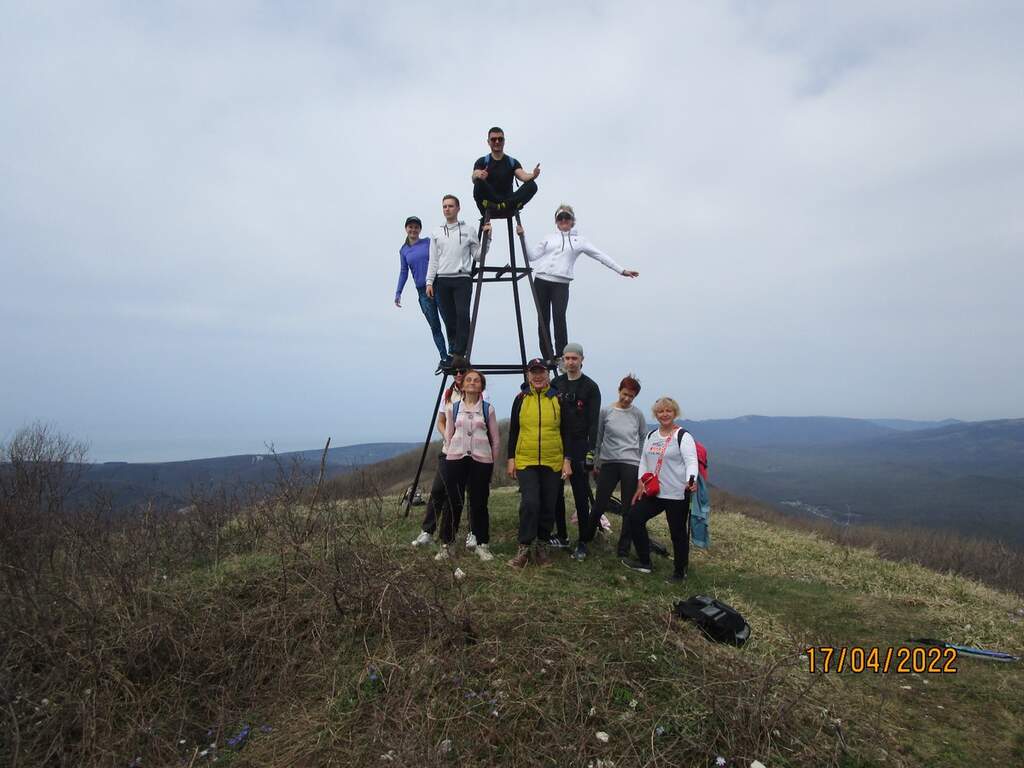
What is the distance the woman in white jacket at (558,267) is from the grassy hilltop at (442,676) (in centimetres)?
312

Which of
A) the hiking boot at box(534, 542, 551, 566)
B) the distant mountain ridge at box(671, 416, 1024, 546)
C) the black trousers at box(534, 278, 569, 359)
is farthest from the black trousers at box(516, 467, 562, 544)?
the distant mountain ridge at box(671, 416, 1024, 546)

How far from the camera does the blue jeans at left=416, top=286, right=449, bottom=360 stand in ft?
25.5

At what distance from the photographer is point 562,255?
7.22 metres

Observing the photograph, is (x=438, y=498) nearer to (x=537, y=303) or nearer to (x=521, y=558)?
(x=521, y=558)

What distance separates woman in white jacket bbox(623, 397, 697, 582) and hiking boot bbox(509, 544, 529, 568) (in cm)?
126

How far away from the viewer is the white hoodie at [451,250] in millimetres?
7195

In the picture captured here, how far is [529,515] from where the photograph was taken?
5832 millimetres

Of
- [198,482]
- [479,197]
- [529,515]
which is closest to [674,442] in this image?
[529,515]

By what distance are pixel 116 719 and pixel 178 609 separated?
2.92 ft

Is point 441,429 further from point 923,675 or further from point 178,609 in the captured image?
point 923,675

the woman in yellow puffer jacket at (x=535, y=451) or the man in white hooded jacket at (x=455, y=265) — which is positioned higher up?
the man in white hooded jacket at (x=455, y=265)
